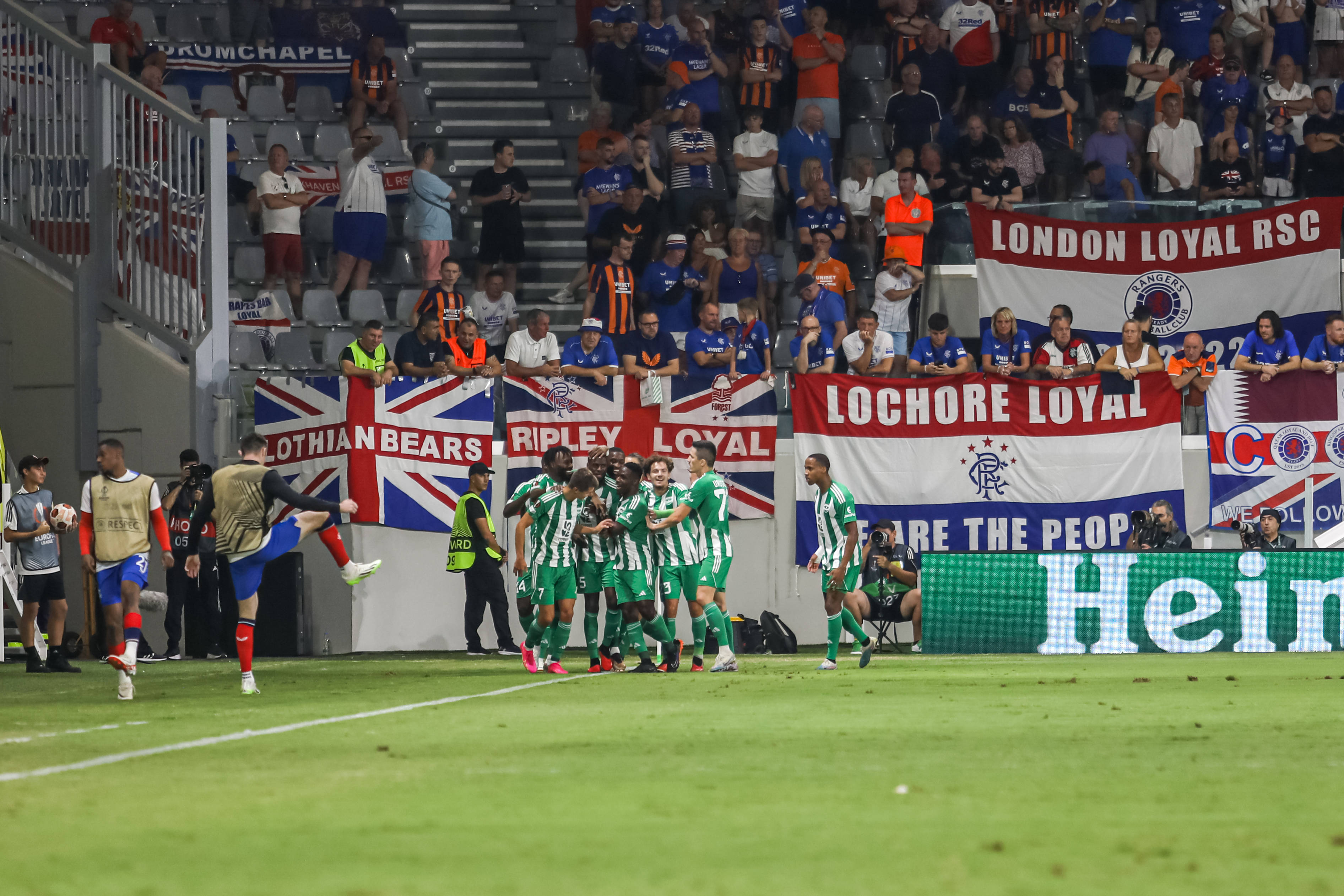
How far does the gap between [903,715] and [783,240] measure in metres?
14.0

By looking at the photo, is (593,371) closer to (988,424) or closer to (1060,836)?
(988,424)

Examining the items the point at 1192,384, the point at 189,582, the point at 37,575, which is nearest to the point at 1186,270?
the point at 1192,384

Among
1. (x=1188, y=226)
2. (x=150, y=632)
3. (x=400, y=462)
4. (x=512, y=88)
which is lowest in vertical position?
(x=150, y=632)

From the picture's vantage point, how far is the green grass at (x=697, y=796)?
541cm

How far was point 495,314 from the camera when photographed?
22984 mm

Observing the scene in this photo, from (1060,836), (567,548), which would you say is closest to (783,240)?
(567,548)

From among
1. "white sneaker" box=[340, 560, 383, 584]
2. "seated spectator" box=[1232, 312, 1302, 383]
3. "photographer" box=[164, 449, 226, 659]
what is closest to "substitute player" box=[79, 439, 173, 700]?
"white sneaker" box=[340, 560, 383, 584]

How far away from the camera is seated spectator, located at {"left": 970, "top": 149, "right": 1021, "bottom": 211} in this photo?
23.5m

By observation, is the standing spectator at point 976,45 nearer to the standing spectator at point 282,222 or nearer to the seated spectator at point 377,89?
the seated spectator at point 377,89

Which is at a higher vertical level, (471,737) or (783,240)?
(783,240)

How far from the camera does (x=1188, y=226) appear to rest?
23.5 meters

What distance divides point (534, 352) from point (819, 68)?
6.28 m

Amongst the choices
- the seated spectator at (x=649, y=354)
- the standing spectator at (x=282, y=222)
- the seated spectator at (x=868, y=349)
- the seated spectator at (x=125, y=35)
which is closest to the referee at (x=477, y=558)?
the seated spectator at (x=649, y=354)

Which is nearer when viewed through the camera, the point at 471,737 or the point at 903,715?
the point at 471,737
